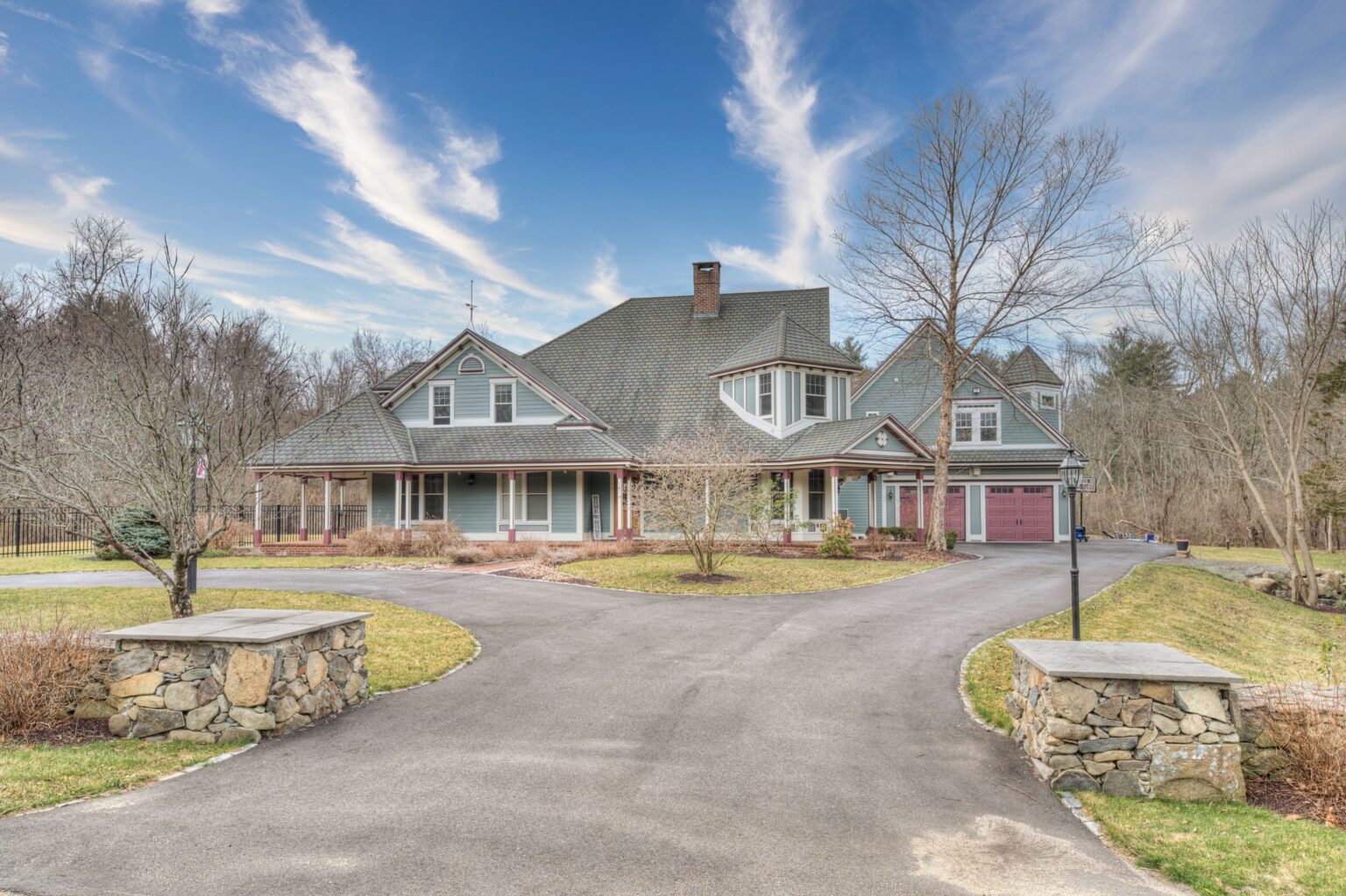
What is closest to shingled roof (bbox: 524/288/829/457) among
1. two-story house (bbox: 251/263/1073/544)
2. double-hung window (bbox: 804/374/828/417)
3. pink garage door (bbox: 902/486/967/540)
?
two-story house (bbox: 251/263/1073/544)

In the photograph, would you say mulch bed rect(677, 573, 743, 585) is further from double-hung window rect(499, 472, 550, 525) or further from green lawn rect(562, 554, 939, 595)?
double-hung window rect(499, 472, 550, 525)

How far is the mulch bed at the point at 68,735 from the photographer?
252 inches

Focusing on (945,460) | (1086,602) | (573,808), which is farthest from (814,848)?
A: (945,460)

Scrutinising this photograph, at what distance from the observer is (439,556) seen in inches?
838

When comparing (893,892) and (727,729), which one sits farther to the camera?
(727,729)

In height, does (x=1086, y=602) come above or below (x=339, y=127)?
below

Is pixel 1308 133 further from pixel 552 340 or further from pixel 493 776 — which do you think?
pixel 552 340

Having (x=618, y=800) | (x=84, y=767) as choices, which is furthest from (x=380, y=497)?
(x=618, y=800)

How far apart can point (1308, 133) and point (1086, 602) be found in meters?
11.5

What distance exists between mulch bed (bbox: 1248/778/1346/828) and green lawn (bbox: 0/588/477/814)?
822 centimetres

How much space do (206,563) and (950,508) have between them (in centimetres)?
2605

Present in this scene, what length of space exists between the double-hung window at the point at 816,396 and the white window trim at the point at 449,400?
41.5 ft

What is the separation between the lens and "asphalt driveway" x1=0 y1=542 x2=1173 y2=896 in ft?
13.9

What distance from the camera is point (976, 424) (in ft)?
96.4
